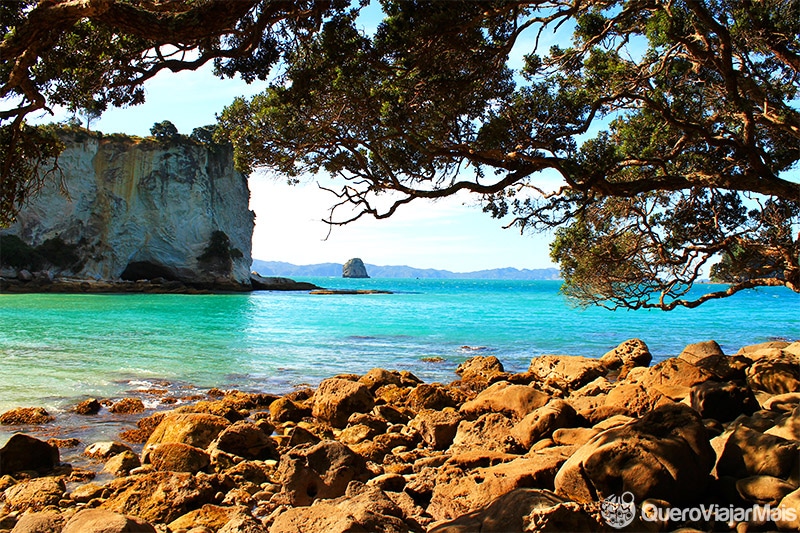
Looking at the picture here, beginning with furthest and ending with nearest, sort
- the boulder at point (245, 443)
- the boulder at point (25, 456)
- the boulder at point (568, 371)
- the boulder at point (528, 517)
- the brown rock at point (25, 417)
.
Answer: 1. the boulder at point (568, 371)
2. the brown rock at point (25, 417)
3. the boulder at point (245, 443)
4. the boulder at point (25, 456)
5. the boulder at point (528, 517)

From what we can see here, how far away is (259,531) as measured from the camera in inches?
173

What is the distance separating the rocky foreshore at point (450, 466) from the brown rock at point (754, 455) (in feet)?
0.04

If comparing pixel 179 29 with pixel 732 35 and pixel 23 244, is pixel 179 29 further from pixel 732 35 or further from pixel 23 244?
pixel 23 244

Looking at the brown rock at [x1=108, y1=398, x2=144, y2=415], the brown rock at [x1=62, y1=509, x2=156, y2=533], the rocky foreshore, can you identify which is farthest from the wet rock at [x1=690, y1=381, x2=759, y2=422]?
the brown rock at [x1=108, y1=398, x2=144, y2=415]

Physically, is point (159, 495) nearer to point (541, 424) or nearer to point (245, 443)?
point (245, 443)

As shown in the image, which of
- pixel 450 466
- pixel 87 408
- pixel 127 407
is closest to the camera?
pixel 450 466

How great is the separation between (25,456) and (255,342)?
529 inches

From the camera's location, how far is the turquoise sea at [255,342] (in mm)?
12766

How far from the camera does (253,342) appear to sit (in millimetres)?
19859

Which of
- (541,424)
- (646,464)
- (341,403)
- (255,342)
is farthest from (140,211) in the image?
(646,464)

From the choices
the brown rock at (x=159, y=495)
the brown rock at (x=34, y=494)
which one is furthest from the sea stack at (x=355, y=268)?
the brown rock at (x=159, y=495)

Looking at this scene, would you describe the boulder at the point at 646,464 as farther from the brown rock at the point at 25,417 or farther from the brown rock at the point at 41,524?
the brown rock at the point at 25,417

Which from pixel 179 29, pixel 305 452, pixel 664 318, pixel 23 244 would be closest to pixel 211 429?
pixel 305 452

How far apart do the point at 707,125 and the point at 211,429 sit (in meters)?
8.51
